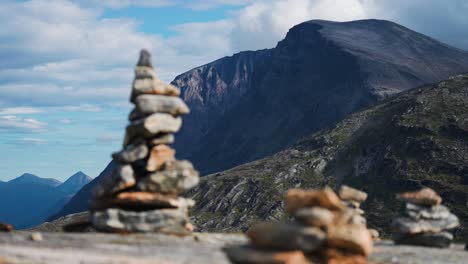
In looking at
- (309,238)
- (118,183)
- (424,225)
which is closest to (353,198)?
(424,225)

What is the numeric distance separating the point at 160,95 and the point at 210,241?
10.9 meters

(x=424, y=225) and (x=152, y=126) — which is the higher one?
(x=152, y=126)

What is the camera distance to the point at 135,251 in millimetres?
32594

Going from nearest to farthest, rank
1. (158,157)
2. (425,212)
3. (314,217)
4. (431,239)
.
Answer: (314,217)
(158,157)
(431,239)
(425,212)

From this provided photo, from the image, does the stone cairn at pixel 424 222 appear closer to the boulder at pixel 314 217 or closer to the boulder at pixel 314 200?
the boulder at pixel 314 200

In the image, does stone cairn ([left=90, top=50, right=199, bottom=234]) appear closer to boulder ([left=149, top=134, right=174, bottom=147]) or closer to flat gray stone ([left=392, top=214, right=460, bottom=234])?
boulder ([left=149, top=134, right=174, bottom=147])

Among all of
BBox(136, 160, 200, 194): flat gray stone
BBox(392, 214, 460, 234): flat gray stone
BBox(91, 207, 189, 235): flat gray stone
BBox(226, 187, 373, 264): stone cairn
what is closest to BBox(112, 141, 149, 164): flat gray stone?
BBox(136, 160, 200, 194): flat gray stone

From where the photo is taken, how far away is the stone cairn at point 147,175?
41.2 metres

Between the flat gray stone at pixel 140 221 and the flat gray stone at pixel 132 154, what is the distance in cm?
366

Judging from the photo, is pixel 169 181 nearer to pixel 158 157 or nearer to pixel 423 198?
pixel 158 157

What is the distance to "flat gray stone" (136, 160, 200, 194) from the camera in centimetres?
4216

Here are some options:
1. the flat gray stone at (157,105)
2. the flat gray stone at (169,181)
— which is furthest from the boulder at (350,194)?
the flat gray stone at (157,105)

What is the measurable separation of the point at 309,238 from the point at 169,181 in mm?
14887

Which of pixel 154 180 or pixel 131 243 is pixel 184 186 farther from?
pixel 131 243
